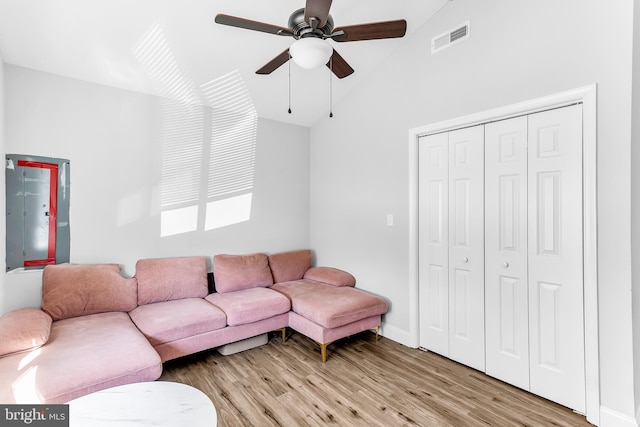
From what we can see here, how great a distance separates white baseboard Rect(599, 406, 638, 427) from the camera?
184 centimetres

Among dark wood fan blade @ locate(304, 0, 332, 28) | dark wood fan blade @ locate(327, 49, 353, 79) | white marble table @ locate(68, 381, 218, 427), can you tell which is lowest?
white marble table @ locate(68, 381, 218, 427)

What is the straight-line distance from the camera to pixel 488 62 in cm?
250

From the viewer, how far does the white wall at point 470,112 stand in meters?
1.88

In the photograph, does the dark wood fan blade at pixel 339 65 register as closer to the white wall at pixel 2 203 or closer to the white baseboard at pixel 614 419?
the white wall at pixel 2 203

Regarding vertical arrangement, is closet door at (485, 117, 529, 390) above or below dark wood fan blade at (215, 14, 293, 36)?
below

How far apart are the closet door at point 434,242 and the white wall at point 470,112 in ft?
0.55

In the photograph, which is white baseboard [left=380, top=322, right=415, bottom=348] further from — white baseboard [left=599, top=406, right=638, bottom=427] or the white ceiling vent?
the white ceiling vent

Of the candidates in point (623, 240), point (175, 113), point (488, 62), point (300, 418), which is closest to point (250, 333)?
point (300, 418)

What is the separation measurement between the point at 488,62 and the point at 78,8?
3.04 meters

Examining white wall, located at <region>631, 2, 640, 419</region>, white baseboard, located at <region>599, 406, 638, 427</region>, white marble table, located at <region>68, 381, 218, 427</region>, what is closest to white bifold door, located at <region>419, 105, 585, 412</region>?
white baseboard, located at <region>599, 406, 638, 427</region>

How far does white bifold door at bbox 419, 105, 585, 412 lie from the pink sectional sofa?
789mm

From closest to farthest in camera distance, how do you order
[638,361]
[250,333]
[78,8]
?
1. [638,361]
2. [78,8]
3. [250,333]

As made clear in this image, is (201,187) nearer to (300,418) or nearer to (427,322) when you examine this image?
(300,418)

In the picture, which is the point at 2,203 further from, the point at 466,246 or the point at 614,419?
the point at 614,419
